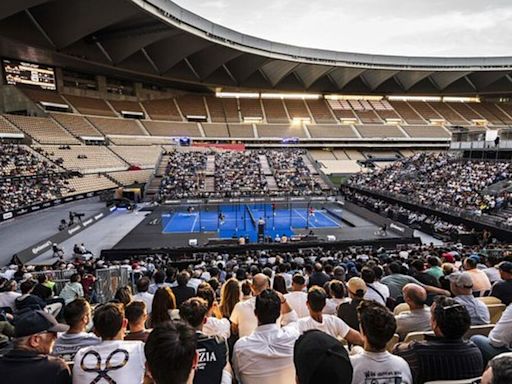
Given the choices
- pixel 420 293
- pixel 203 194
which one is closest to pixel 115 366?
A: pixel 420 293

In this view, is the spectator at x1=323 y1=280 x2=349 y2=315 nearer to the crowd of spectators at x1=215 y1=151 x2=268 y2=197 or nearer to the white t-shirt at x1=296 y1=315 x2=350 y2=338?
the white t-shirt at x1=296 y1=315 x2=350 y2=338

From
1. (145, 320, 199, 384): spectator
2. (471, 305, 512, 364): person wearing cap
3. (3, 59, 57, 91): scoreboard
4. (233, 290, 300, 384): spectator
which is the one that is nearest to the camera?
(145, 320, 199, 384): spectator

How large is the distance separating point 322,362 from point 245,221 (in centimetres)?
2666

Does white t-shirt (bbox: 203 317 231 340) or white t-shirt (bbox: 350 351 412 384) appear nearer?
white t-shirt (bbox: 350 351 412 384)

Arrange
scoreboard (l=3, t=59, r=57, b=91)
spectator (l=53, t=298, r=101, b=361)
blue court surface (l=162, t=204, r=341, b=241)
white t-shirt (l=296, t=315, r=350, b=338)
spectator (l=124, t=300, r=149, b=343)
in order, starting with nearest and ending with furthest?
spectator (l=53, t=298, r=101, b=361)
spectator (l=124, t=300, r=149, b=343)
white t-shirt (l=296, t=315, r=350, b=338)
blue court surface (l=162, t=204, r=341, b=241)
scoreboard (l=3, t=59, r=57, b=91)

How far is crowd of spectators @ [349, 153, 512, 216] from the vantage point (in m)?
24.5

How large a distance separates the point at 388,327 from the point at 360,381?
42 cm

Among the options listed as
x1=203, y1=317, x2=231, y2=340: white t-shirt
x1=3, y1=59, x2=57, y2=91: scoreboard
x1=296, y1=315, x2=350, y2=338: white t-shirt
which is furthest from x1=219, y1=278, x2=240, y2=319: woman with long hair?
x1=3, y1=59, x2=57, y2=91: scoreboard

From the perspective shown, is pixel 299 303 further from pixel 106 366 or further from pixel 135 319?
Result: pixel 106 366

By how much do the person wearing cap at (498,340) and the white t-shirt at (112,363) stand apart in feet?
9.47

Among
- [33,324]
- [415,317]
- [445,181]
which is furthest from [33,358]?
[445,181]

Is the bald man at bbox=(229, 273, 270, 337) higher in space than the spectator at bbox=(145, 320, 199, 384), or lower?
lower

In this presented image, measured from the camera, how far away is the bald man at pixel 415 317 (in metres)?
4.14

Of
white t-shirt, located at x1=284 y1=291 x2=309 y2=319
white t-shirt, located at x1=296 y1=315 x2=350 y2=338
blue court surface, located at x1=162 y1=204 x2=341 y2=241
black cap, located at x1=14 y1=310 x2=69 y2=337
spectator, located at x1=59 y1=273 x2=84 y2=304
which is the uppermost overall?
black cap, located at x1=14 y1=310 x2=69 y2=337
